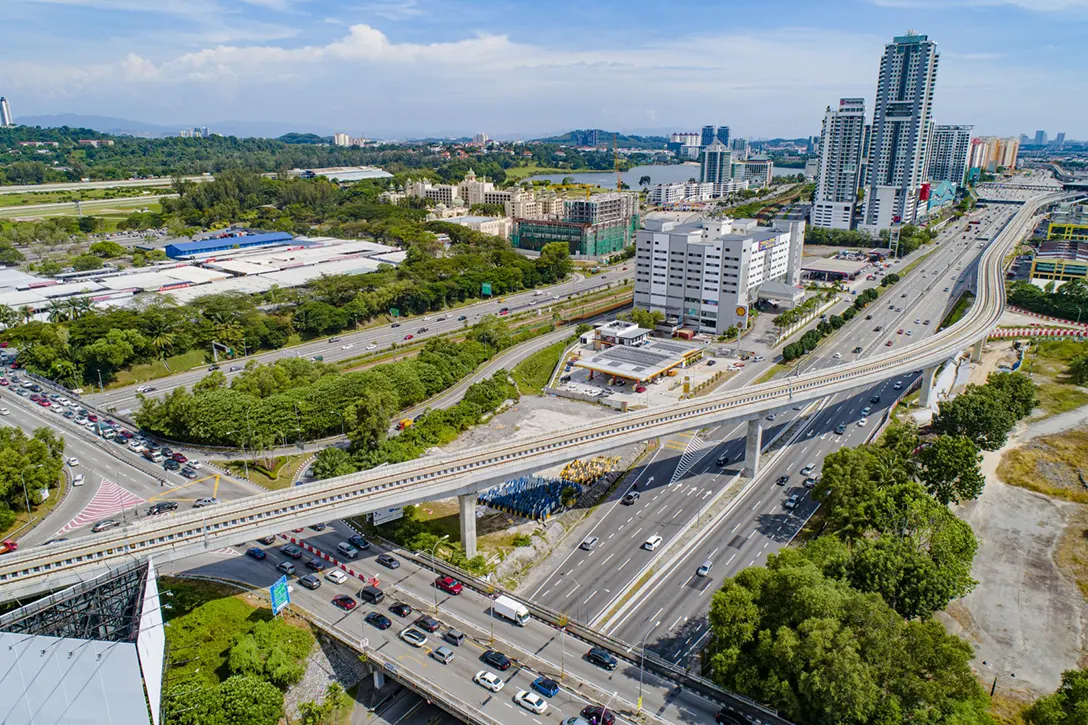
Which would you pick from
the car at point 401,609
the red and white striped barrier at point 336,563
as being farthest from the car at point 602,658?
the red and white striped barrier at point 336,563

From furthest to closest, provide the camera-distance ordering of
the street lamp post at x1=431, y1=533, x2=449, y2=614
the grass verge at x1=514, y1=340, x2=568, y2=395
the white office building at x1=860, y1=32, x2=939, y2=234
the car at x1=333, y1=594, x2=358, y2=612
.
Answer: the white office building at x1=860, y1=32, x2=939, y2=234 < the grass verge at x1=514, y1=340, x2=568, y2=395 < the street lamp post at x1=431, y1=533, x2=449, y2=614 < the car at x1=333, y1=594, x2=358, y2=612

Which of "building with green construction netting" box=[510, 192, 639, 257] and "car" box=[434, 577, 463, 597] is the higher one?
"building with green construction netting" box=[510, 192, 639, 257]

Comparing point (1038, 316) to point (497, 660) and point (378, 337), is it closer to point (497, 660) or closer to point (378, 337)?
point (378, 337)

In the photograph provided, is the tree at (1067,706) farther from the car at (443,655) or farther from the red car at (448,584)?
the red car at (448,584)

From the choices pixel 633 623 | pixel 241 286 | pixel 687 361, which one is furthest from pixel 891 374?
pixel 241 286

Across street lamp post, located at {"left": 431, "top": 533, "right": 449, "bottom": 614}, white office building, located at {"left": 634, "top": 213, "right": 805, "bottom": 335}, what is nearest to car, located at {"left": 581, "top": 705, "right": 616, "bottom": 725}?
street lamp post, located at {"left": 431, "top": 533, "right": 449, "bottom": 614}

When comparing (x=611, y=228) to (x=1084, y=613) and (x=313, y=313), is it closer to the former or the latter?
(x=313, y=313)

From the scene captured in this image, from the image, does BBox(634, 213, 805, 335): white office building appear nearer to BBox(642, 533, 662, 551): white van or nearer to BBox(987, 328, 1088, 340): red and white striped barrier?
BBox(987, 328, 1088, 340): red and white striped barrier

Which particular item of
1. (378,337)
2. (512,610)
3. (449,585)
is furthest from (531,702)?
(378,337)
